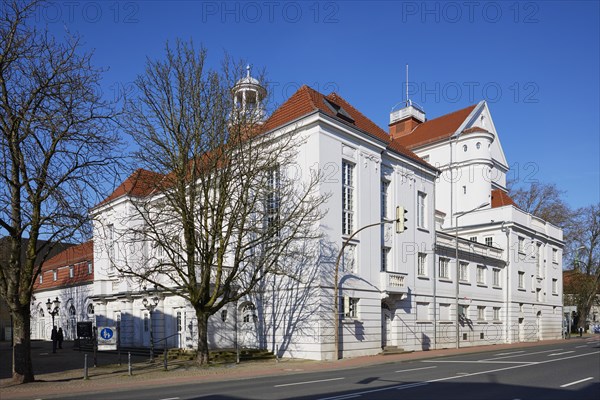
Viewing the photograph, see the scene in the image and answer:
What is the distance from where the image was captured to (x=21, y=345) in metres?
18.0

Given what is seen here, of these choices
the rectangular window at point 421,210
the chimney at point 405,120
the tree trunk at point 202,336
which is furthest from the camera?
the chimney at point 405,120

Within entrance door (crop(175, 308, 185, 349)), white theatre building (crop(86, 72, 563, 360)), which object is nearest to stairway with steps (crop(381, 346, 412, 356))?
white theatre building (crop(86, 72, 563, 360))

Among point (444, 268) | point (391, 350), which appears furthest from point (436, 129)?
point (391, 350)

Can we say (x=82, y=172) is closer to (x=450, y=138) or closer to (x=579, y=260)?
(x=450, y=138)

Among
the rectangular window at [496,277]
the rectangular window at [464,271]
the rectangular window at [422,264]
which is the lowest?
the rectangular window at [496,277]

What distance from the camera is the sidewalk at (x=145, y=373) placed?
1710 cm

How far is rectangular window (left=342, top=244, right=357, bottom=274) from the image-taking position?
28155mm

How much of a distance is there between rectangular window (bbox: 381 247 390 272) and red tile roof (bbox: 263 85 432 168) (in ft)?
19.7

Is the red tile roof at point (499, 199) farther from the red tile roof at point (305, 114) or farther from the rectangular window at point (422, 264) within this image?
the red tile roof at point (305, 114)

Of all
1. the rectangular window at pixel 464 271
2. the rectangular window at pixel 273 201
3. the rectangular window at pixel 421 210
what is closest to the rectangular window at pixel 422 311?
the rectangular window at pixel 421 210

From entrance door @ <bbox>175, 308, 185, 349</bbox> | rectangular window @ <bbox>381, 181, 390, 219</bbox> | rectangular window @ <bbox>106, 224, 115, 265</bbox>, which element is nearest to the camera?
rectangular window @ <bbox>106, 224, 115, 265</bbox>

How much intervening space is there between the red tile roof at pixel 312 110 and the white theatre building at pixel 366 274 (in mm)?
124

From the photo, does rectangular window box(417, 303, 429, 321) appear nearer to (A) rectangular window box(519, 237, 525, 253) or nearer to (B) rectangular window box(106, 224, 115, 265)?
(A) rectangular window box(519, 237, 525, 253)

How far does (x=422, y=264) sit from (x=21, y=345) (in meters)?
24.5
